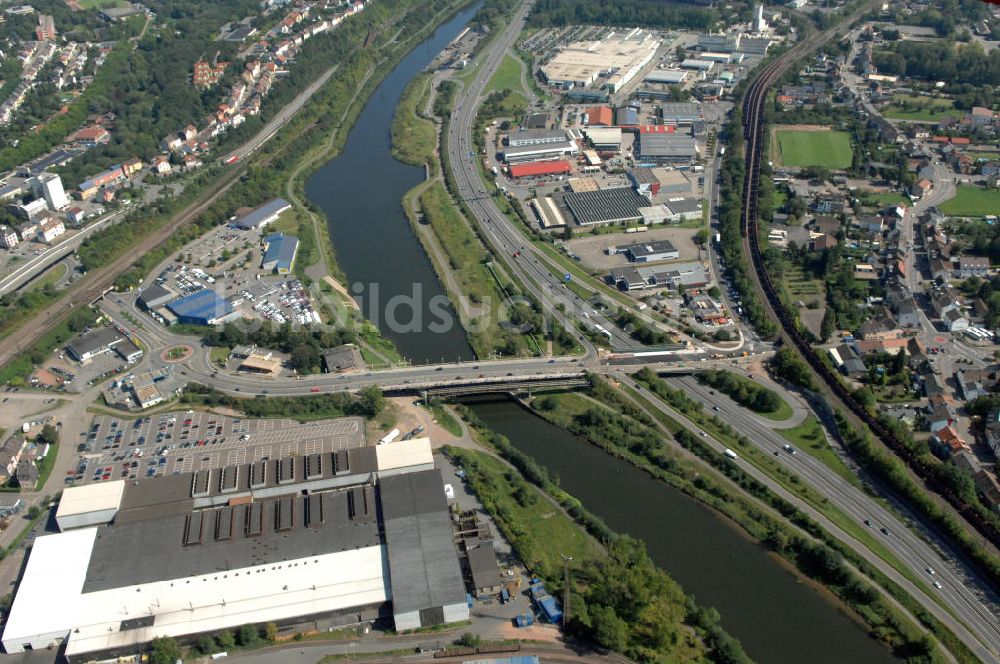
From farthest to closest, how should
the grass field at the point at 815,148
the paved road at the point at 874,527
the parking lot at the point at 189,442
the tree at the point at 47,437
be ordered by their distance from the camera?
the grass field at the point at 815,148 < the tree at the point at 47,437 < the parking lot at the point at 189,442 < the paved road at the point at 874,527

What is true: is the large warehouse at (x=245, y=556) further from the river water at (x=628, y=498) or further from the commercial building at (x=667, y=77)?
the commercial building at (x=667, y=77)

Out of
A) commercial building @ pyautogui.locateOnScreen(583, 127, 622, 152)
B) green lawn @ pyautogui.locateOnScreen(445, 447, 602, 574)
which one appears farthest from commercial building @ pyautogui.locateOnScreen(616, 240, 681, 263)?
green lawn @ pyautogui.locateOnScreen(445, 447, 602, 574)

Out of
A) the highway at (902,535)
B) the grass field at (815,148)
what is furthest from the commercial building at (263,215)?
the grass field at (815,148)

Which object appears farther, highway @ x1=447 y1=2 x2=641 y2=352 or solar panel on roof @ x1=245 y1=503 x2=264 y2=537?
highway @ x1=447 y1=2 x2=641 y2=352

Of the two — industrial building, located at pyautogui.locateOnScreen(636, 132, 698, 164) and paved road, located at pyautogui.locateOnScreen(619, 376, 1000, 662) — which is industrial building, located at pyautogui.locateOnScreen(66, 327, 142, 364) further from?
industrial building, located at pyautogui.locateOnScreen(636, 132, 698, 164)

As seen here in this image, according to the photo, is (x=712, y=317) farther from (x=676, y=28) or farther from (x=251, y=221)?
(x=676, y=28)

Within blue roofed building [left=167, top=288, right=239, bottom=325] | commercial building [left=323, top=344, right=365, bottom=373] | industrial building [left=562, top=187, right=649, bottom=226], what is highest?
industrial building [left=562, top=187, right=649, bottom=226]
